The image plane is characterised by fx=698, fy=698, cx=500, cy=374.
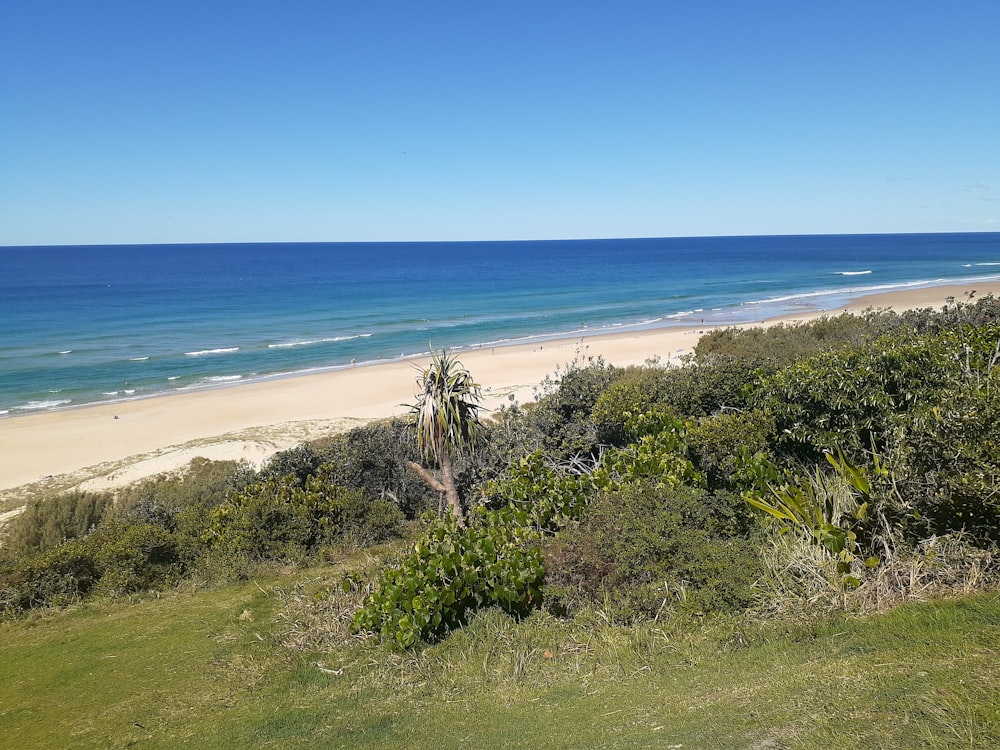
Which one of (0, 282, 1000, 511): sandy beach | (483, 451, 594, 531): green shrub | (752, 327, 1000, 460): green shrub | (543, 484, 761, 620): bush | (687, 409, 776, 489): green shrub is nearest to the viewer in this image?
(543, 484, 761, 620): bush

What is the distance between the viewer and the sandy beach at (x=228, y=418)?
18.8m

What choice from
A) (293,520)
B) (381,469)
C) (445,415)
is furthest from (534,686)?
(381,469)

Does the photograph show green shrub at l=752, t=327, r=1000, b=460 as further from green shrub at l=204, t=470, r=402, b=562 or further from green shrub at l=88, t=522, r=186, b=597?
green shrub at l=88, t=522, r=186, b=597

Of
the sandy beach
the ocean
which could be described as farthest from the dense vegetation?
the ocean

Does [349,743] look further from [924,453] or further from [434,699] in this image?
[924,453]

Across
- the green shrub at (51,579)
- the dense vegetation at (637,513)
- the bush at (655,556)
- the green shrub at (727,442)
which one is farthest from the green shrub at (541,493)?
the green shrub at (51,579)

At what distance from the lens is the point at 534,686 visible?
5.43 meters

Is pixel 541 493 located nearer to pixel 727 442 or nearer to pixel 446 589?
pixel 727 442

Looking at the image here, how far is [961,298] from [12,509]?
47.9 metres

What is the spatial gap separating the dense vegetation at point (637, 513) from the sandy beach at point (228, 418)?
4885mm

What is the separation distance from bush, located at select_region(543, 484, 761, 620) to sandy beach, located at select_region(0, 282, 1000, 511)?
8387 mm

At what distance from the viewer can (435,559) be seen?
6.79 meters

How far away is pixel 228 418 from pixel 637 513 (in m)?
21.1

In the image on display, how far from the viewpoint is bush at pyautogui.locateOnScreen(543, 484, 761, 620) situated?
635 cm
